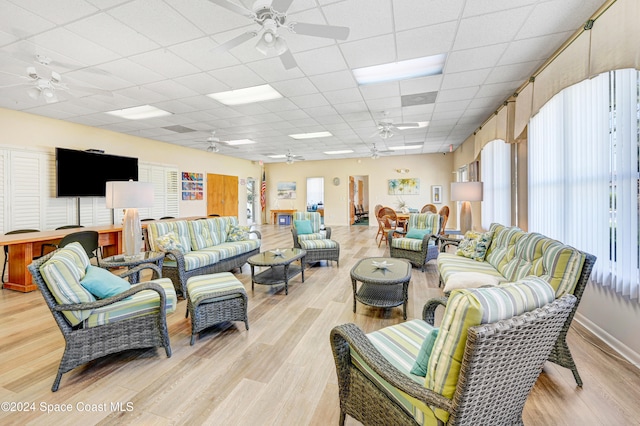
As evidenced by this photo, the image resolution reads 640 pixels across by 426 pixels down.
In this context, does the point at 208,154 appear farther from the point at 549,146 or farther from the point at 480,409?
the point at 480,409

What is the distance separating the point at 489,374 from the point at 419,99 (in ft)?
14.8

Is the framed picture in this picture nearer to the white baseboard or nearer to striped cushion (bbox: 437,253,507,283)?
striped cushion (bbox: 437,253,507,283)

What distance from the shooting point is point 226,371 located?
2006 millimetres

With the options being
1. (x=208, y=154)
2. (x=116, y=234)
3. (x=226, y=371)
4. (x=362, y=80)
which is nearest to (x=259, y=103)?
(x=362, y=80)

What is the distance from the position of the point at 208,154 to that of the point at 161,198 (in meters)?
2.51

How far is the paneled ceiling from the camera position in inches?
94.7

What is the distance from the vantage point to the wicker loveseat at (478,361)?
2.97 ft

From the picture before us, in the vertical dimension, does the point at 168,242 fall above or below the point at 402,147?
below

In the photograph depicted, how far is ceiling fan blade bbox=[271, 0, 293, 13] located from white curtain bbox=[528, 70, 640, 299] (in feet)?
8.68

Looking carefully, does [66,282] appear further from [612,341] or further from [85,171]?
[85,171]

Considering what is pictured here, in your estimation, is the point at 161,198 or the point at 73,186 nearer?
the point at 73,186

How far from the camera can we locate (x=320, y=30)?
2184 mm

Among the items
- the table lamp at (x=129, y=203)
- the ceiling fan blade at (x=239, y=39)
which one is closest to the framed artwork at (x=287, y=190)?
the table lamp at (x=129, y=203)

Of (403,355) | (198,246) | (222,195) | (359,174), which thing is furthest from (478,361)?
(359,174)
